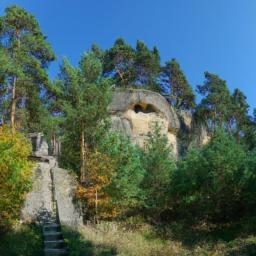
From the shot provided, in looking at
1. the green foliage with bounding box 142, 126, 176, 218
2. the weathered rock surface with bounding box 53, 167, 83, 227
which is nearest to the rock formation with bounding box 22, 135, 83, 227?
the weathered rock surface with bounding box 53, 167, 83, 227

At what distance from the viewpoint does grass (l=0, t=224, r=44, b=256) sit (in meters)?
13.7

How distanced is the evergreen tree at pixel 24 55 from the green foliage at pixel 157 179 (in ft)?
30.2

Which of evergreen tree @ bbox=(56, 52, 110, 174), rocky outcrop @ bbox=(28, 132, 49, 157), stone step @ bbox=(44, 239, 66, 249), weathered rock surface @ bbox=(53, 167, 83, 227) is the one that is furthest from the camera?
rocky outcrop @ bbox=(28, 132, 49, 157)

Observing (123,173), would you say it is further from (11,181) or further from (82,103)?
(11,181)

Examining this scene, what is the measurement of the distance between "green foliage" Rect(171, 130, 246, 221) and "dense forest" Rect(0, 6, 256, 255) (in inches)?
2.0

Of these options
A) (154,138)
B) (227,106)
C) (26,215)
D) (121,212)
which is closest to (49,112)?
(154,138)

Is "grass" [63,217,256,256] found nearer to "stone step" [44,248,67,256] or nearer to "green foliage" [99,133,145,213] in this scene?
"stone step" [44,248,67,256]

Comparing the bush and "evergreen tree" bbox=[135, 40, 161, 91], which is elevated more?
"evergreen tree" bbox=[135, 40, 161, 91]

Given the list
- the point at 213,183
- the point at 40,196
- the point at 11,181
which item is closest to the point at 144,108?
the point at 213,183

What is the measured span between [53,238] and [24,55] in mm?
15715

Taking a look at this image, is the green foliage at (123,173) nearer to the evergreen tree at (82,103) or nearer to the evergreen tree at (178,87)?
the evergreen tree at (82,103)

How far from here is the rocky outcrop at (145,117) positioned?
41.1 metres

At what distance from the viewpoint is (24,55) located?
27094 millimetres

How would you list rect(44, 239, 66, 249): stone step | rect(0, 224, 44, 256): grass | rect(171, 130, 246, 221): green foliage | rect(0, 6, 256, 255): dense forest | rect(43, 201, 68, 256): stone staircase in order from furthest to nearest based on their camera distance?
rect(171, 130, 246, 221): green foliage, rect(0, 6, 256, 255): dense forest, rect(44, 239, 66, 249): stone step, rect(0, 224, 44, 256): grass, rect(43, 201, 68, 256): stone staircase
